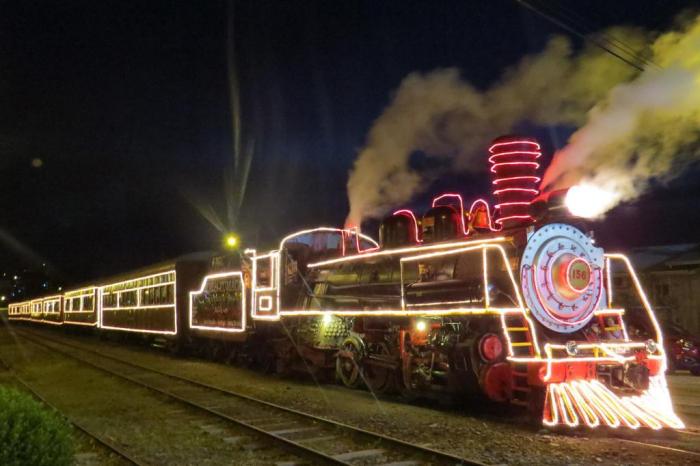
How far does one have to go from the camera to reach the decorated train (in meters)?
8.62

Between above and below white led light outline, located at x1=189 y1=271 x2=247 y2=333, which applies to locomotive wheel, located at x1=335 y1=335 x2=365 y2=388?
below

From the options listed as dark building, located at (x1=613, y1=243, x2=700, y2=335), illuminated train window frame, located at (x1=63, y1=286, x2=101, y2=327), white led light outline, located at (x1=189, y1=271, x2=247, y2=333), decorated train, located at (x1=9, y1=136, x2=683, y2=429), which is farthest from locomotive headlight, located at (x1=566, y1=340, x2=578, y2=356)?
illuminated train window frame, located at (x1=63, y1=286, x2=101, y2=327)

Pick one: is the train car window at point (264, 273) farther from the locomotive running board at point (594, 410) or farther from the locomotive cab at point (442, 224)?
the locomotive running board at point (594, 410)

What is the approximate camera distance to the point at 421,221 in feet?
35.6

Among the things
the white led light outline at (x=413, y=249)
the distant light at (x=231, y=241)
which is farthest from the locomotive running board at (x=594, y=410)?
the distant light at (x=231, y=241)

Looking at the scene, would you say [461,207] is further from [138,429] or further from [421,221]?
[138,429]

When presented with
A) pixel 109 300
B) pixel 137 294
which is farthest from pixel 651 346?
pixel 109 300

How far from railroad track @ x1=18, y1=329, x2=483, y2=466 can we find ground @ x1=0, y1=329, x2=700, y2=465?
37 cm

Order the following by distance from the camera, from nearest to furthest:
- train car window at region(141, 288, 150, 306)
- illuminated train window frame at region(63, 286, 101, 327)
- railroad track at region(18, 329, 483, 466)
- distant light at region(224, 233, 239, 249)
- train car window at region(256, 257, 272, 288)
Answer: railroad track at region(18, 329, 483, 466) → train car window at region(256, 257, 272, 288) → distant light at region(224, 233, 239, 249) → train car window at region(141, 288, 150, 306) → illuminated train window frame at region(63, 286, 101, 327)

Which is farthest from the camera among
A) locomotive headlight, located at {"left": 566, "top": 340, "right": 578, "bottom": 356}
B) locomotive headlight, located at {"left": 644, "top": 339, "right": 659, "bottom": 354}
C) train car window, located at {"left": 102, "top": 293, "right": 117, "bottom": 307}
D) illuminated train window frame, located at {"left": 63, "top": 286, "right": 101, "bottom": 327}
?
illuminated train window frame, located at {"left": 63, "top": 286, "right": 101, "bottom": 327}

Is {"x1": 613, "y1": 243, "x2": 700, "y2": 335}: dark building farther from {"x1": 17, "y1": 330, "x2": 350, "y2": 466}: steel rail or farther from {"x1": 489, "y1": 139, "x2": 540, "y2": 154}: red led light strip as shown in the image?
{"x1": 17, "y1": 330, "x2": 350, "y2": 466}: steel rail

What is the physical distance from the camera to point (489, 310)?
8953mm

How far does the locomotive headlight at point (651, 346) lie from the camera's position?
9148 millimetres

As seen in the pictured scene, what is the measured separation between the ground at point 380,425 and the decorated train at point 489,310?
1.18 ft
